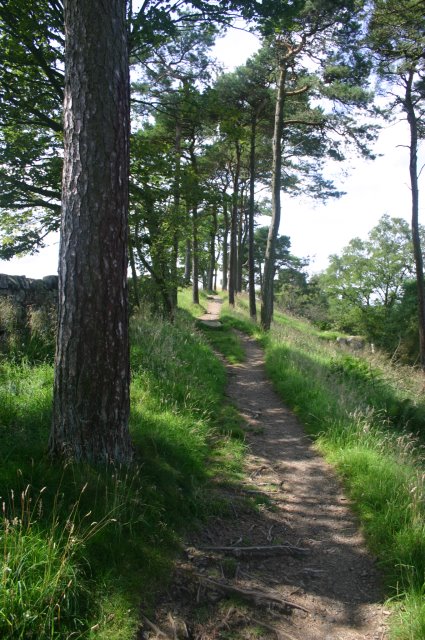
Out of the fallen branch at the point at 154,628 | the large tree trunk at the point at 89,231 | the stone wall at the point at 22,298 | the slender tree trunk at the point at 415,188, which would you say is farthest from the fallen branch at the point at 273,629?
the slender tree trunk at the point at 415,188

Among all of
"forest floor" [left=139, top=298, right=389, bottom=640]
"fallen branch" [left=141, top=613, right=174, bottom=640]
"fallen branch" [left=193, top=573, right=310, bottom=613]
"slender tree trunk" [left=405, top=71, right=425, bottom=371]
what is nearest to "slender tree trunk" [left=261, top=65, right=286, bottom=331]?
"slender tree trunk" [left=405, top=71, right=425, bottom=371]

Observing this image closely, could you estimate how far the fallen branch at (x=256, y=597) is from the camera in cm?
315

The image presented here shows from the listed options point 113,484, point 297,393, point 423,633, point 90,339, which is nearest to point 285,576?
point 423,633

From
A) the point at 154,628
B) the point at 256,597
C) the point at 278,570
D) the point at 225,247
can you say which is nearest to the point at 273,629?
the point at 256,597

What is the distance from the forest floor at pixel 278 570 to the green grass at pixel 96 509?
7.4 inches

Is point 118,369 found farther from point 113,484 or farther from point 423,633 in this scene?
point 423,633

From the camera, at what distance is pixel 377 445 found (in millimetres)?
5359

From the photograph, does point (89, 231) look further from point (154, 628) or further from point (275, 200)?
point (275, 200)

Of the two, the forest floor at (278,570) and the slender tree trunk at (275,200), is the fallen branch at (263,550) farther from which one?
the slender tree trunk at (275,200)

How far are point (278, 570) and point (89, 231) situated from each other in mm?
3179

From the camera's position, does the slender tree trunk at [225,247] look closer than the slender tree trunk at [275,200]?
No

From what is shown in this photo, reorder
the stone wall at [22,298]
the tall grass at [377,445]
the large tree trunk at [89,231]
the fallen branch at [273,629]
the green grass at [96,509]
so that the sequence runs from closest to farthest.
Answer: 1. the green grass at [96,509]
2. the fallen branch at [273,629]
3. the tall grass at [377,445]
4. the large tree trunk at [89,231]
5. the stone wall at [22,298]

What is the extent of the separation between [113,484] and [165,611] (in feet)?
3.29

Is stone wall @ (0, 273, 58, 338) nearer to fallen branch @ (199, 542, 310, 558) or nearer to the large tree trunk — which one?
the large tree trunk
